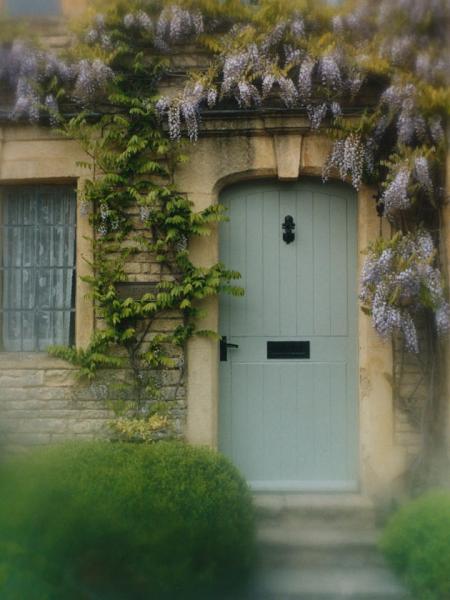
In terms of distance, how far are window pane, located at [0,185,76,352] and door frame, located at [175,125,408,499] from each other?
1115 mm

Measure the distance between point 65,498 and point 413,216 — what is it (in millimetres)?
3393

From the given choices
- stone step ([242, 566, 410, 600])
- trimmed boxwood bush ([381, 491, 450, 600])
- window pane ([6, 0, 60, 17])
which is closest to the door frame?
stone step ([242, 566, 410, 600])

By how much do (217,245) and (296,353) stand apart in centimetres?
113

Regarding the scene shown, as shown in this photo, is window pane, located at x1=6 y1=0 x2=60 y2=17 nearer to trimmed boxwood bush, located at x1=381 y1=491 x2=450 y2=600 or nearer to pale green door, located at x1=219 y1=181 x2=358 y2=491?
pale green door, located at x1=219 y1=181 x2=358 y2=491

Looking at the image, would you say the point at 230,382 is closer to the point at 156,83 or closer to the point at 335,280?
the point at 335,280

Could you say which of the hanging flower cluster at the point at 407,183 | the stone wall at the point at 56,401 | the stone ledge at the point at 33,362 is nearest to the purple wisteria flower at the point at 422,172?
the hanging flower cluster at the point at 407,183

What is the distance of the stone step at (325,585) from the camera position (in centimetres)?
448

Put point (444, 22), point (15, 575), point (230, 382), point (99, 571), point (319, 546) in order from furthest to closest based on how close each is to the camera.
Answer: point (230, 382)
point (444, 22)
point (319, 546)
point (99, 571)
point (15, 575)

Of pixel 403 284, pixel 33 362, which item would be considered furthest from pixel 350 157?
pixel 33 362

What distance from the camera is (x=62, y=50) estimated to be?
566 cm

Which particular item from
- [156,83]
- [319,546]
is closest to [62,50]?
[156,83]

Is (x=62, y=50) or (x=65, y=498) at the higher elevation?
(x=62, y=50)

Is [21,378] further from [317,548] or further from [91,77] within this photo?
[317,548]

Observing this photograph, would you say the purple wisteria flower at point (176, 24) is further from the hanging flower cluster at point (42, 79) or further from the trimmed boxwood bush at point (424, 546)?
the trimmed boxwood bush at point (424, 546)
